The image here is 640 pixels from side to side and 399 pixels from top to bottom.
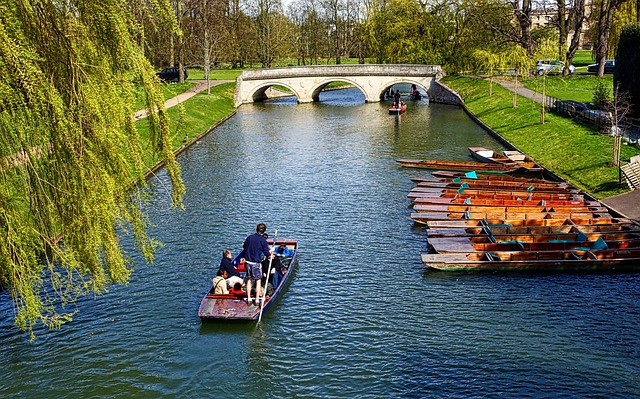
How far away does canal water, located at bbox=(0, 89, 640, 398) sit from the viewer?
51.0ft

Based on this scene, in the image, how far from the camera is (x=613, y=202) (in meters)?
28.1

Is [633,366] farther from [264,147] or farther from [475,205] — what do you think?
[264,147]

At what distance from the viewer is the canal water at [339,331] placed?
15.6 meters

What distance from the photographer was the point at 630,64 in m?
41.0

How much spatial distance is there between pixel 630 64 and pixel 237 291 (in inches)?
1305

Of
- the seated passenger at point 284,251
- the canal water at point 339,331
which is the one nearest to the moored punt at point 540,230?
the canal water at point 339,331

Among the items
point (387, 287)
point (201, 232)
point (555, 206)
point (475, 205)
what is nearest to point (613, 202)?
point (555, 206)

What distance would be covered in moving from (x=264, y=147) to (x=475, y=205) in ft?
70.6

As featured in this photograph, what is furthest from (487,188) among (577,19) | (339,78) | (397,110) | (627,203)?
(339,78)

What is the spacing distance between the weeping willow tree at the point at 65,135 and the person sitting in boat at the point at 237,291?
492cm

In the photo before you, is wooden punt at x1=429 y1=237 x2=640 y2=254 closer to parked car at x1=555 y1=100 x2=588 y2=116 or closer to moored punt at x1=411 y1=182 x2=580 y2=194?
moored punt at x1=411 y1=182 x2=580 y2=194

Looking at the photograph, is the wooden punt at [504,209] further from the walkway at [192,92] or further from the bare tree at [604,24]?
the bare tree at [604,24]

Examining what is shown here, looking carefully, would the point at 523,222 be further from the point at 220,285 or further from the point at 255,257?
the point at 220,285

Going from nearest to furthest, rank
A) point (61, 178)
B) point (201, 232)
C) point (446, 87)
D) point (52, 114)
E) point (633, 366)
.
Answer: point (52, 114)
point (61, 178)
point (633, 366)
point (201, 232)
point (446, 87)
